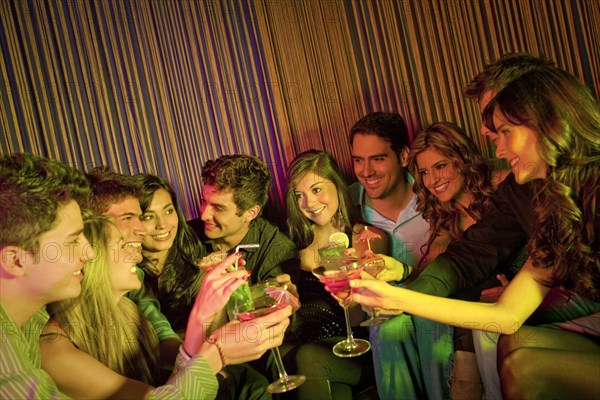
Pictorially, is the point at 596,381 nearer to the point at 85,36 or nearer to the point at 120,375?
the point at 120,375

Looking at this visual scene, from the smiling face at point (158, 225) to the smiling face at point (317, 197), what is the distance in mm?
711

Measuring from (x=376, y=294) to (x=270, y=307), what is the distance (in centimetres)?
39

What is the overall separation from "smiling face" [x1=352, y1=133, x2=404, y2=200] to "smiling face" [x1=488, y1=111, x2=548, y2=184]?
1.04 m

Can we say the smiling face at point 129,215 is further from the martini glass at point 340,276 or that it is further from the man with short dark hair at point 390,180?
the man with short dark hair at point 390,180

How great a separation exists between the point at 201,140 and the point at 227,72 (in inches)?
16.8

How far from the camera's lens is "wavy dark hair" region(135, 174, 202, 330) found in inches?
117

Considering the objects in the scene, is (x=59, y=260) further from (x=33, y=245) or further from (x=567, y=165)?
(x=567, y=165)

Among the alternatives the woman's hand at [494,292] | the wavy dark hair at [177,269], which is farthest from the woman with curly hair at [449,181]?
the wavy dark hair at [177,269]

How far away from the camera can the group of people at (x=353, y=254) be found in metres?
1.79

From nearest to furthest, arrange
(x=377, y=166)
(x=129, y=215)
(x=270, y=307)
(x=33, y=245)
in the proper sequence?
(x=33, y=245), (x=270, y=307), (x=129, y=215), (x=377, y=166)

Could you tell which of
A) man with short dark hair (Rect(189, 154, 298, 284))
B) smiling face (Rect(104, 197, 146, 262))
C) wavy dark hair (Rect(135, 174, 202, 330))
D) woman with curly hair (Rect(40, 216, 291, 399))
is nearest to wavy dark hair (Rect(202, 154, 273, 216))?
man with short dark hair (Rect(189, 154, 298, 284))

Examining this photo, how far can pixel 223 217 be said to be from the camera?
10.3 ft

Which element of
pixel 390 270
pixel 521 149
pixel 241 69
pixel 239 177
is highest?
pixel 241 69

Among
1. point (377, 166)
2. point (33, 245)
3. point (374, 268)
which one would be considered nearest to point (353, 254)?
point (374, 268)
